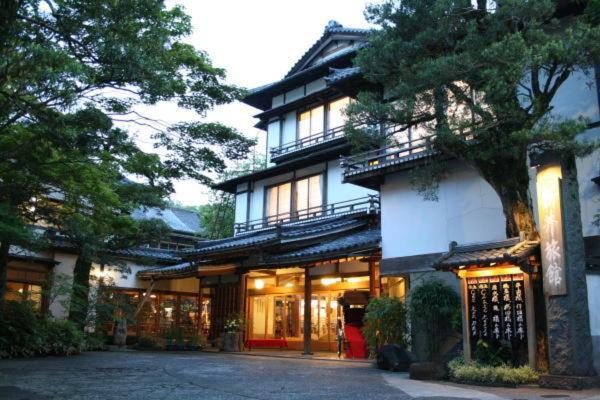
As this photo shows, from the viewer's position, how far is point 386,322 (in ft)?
48.0

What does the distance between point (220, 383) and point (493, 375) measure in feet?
17.5

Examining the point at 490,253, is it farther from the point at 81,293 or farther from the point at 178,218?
the point at 178,218

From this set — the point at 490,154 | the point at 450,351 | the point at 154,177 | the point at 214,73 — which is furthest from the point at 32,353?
the point at 490,154

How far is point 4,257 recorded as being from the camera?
17.8 m

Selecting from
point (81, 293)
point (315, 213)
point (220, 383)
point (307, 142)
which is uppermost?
point (307, 142)

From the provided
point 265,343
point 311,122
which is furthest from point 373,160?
point 265,343

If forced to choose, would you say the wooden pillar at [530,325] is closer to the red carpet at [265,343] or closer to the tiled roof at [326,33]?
the red carpet at [265,343]

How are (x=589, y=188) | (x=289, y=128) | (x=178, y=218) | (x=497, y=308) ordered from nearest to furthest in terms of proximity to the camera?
(x=497, y=308)
(x=589, y=188)
(x=289, y=128)
(x=178, y=218)

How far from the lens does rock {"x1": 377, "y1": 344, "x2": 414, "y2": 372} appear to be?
1344 centimetres

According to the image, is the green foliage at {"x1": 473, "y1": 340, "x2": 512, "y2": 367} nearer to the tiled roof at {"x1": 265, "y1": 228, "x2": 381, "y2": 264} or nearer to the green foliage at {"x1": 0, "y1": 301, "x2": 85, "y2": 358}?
the tiled roof at {"x1": 265, "y1": 228, "x2": 381, "y2": 264}

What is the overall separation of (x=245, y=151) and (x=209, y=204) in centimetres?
3087

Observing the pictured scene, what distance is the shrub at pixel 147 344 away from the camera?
22.9 meters

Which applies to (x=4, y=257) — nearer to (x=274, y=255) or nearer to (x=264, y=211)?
(x=274, y=255)

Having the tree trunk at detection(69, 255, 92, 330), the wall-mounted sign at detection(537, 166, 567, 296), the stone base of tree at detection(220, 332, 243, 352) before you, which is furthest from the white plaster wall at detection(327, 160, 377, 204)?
the wall-mounted sign at detection(537, 166, 567, 296)
